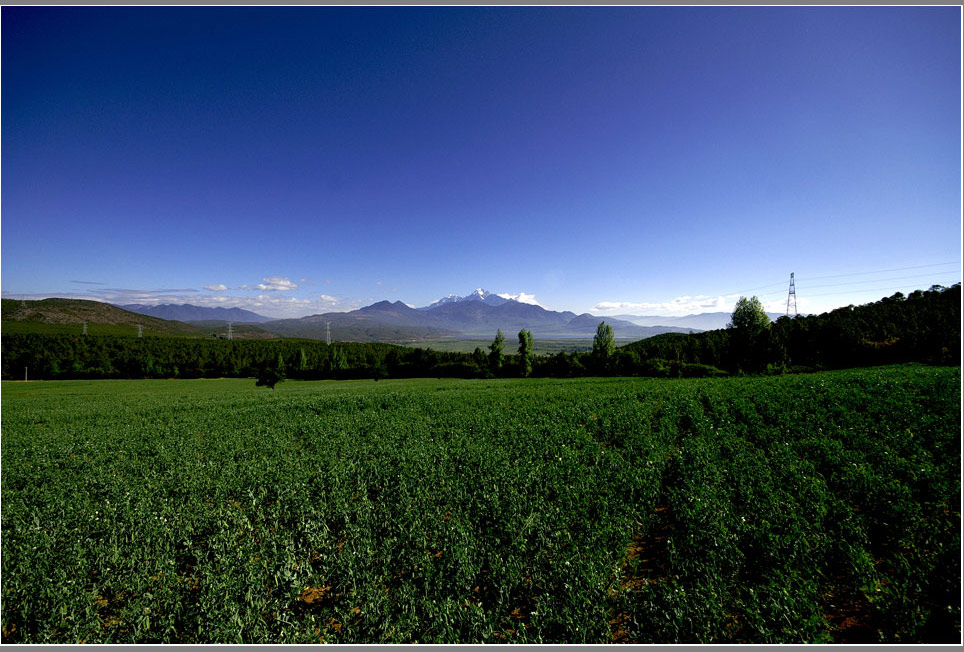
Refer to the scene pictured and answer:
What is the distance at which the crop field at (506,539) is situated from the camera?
561cm

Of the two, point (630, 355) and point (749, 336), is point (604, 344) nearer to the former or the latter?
point (630, 355)

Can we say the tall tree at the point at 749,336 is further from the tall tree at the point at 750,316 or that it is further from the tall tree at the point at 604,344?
the tall tree at the point at 604,344

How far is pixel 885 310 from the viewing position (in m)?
67.7

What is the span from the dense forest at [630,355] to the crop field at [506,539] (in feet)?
164

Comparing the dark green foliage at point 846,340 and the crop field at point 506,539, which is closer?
the crop field at point 506,539

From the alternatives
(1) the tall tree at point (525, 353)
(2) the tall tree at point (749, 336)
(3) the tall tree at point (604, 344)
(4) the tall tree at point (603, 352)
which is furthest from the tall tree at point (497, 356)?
(2) the tall tree at point (749, 336)

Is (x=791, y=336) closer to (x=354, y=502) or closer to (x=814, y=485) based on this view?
(x=814, y=485)

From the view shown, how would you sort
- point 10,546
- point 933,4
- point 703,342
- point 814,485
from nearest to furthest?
point 933,4
point 10,546
point 814,485
point 703,342

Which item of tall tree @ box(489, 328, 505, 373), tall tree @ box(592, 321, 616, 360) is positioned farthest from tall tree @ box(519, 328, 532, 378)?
tall tree @ box(592, 321, 616, 360)

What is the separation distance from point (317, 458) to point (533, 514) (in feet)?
33.6

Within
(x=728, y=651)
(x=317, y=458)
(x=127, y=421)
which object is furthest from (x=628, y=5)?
(x=127, y=421)

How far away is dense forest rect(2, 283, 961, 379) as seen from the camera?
53.6 metres

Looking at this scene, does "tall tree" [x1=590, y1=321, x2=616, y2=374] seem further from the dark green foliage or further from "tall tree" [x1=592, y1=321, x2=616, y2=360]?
the dark green foliage

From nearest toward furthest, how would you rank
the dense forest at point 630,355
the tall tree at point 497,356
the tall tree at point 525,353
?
the dense forest at point 630,355
the tall tree at point 525,353
the tall tree at point 497,356
